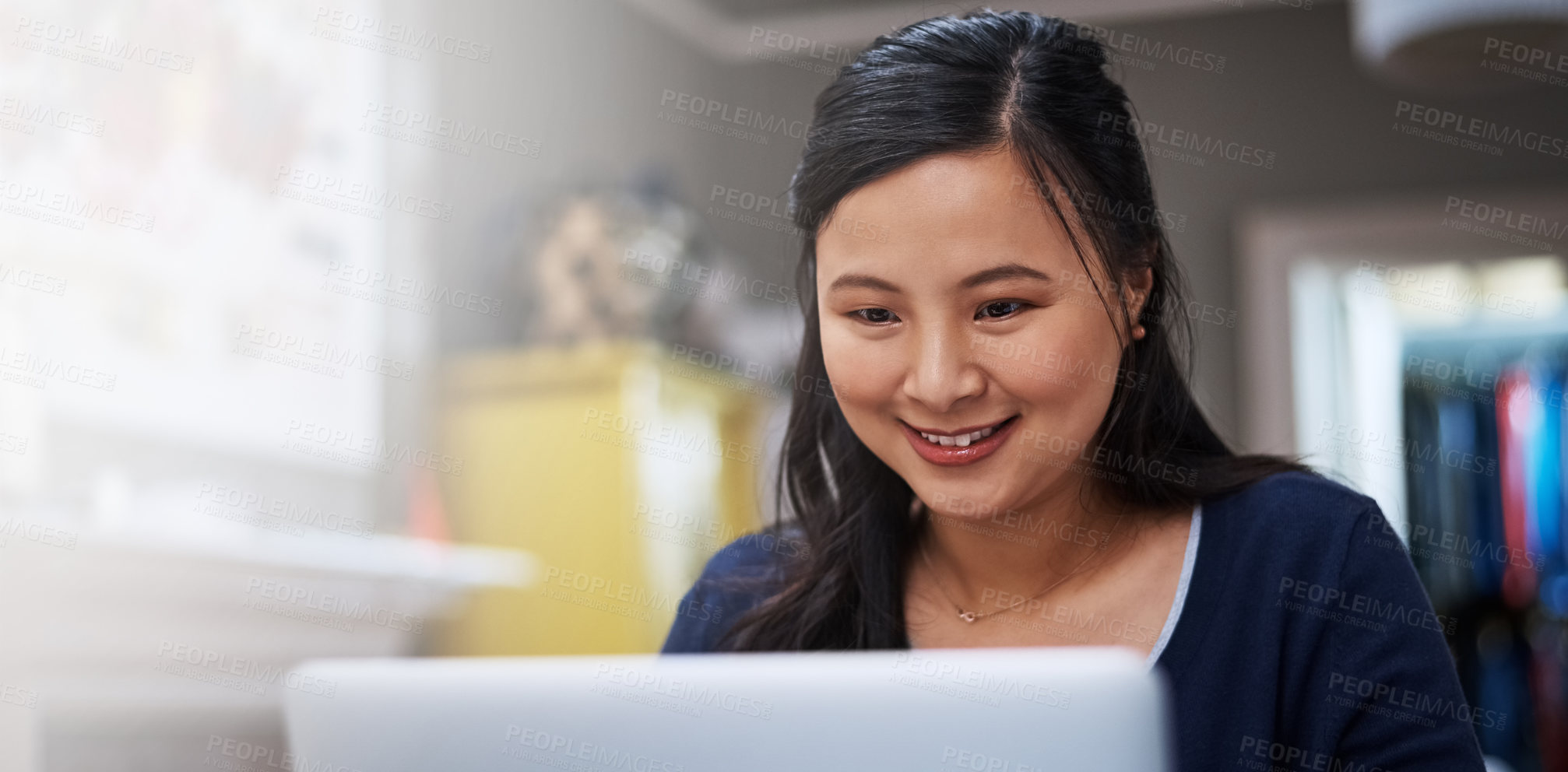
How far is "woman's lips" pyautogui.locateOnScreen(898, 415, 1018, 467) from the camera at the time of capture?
3.69 ft

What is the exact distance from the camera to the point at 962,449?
113 cm

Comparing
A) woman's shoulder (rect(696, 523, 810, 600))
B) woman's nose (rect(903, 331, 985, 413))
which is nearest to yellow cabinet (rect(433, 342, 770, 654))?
woman's shoulder (rect(696, 523, 810, 600))

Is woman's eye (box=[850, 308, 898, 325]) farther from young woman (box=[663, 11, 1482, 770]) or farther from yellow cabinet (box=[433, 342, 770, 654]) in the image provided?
yellow cabinet (box=[433, 342, 770, 654])

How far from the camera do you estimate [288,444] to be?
2742mm

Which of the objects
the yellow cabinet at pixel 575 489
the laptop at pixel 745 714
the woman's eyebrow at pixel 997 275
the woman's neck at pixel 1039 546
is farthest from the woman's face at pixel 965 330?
the yellow cabinet at pixel 575 489

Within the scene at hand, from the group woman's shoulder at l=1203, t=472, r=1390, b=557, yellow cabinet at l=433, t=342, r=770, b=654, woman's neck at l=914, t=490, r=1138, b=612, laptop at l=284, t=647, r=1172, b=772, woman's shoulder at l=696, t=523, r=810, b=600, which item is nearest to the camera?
laptop at l=284, t=647, r=1172, b=772

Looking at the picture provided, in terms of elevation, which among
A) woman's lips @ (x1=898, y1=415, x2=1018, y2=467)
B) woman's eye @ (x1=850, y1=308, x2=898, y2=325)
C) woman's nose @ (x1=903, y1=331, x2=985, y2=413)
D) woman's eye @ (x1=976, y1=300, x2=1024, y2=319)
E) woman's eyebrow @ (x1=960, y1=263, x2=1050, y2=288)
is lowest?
woman's lips @ (x1=898, y1=415, x2=1018, y2=467)

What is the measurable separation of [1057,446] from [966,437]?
8cm

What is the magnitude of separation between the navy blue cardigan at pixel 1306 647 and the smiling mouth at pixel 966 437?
0.23m

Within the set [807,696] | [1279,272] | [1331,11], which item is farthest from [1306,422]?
[807,696]

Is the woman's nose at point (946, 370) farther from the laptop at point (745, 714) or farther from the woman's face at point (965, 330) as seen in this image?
the laptop at point (745, 714)

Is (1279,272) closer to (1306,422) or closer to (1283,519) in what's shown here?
(1306,422)

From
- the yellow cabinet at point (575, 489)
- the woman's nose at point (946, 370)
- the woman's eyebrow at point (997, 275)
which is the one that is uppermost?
the woman's eyebrow at point (997, 275)

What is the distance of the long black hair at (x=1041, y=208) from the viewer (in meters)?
1.12
